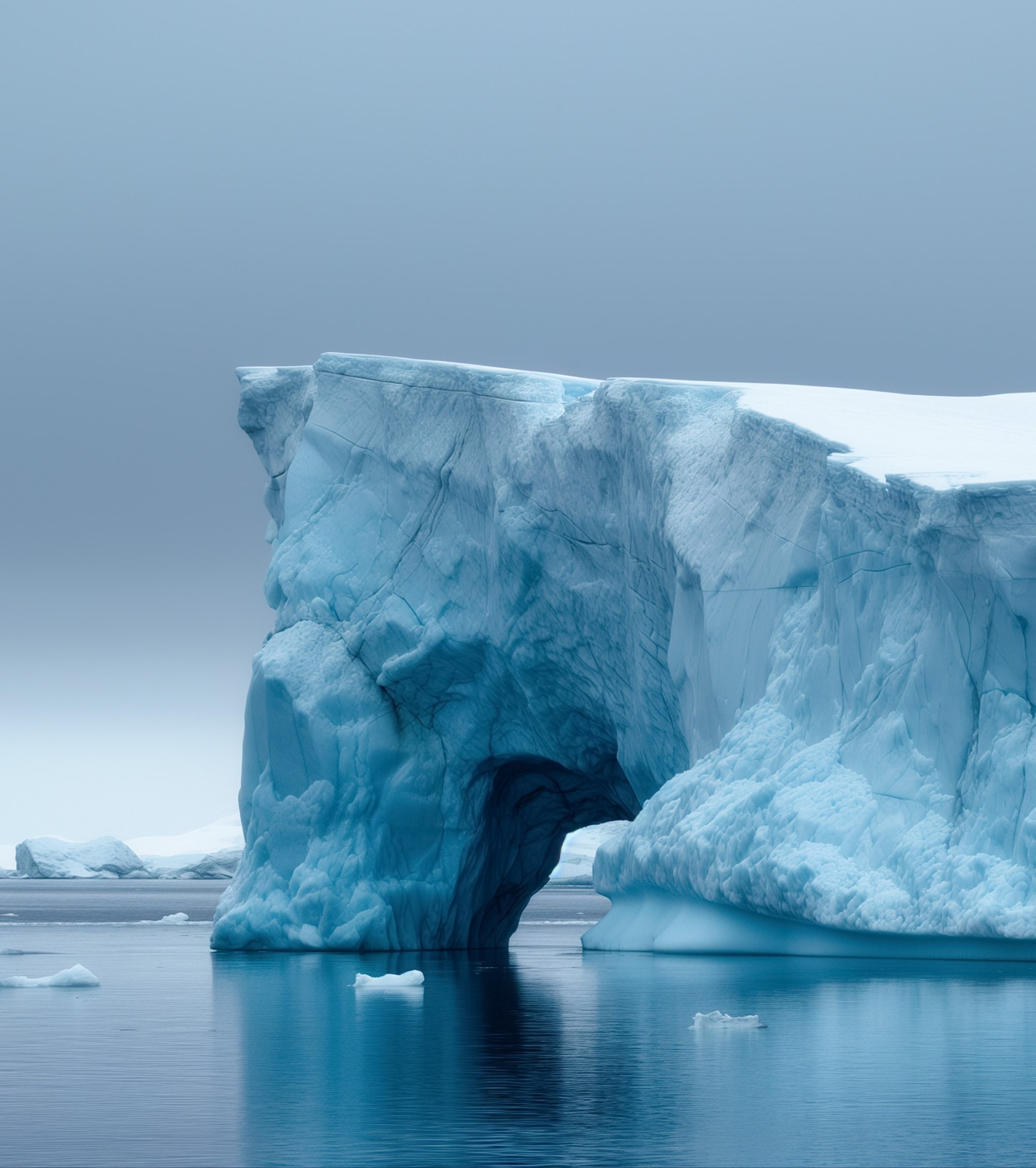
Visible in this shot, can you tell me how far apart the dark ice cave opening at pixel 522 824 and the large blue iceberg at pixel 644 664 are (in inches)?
2.4

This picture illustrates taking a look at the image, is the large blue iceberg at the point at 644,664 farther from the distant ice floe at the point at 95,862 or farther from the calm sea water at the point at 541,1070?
the distant ice floe at the point at 95,862

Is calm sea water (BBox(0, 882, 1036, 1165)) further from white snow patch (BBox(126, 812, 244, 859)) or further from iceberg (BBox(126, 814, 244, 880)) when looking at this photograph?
white snow patch (BBox(126, 812, 244, 859))

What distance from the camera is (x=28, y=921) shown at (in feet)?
119

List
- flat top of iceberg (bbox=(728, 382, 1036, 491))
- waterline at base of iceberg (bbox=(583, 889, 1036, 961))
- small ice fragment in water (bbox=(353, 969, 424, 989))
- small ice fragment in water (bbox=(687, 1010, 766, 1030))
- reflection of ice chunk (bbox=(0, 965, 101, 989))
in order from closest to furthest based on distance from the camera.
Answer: small ice fragment in water (bbox=(687, 1010, 766, 1030)) < waterline at base of iceberg (bbox=(583, 889, 1036, 961)) < small ice fragment in water (bbox=(353, 969, 424, 989)) < flat top of iceberg (bbox=(728, 382, 1036, 491)) < reflection of ice chunk (bbox=(0, 965, 101, 989))

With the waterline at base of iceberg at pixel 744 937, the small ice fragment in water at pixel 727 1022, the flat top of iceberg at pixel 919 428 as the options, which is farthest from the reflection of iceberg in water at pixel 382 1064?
the flat top of iceberg at pixel 919 428

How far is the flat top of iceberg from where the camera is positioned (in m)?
13.8

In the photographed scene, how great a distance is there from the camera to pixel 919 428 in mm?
16266

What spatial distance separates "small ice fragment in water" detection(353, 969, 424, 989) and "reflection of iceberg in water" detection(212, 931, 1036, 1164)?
20cm

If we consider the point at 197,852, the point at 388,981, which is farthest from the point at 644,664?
the point at 197,852

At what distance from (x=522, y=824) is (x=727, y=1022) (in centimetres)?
1300

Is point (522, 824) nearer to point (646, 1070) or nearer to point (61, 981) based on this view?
point (61, 981)

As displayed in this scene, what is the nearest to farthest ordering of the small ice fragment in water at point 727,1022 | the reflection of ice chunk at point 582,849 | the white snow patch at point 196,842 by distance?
the small ice fragment in water at point 727,1022 < the reflection of ice chunk at point 582,849 < the white snow patch at point 196,842

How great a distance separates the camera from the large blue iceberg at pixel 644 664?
13250 mm


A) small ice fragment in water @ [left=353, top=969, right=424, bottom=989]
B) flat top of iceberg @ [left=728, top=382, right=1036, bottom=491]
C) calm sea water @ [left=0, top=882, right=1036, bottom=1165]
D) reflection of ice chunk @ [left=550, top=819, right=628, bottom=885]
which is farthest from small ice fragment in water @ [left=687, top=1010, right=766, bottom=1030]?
reflection of ice chunk @ [left=550, top=819, right=628, bottom=885]
